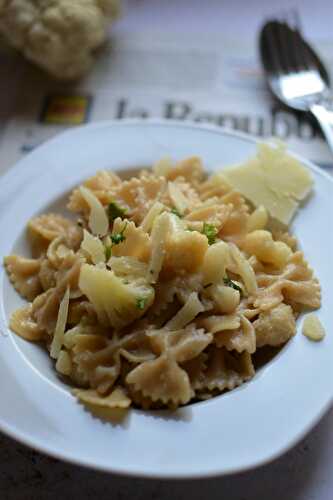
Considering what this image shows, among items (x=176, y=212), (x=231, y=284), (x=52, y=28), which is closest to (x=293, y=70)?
(x=52, y=28)

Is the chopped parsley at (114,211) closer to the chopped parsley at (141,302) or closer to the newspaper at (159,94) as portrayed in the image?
the chopped parsley at (141,302)

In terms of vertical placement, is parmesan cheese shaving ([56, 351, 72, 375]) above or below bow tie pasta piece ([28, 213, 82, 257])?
below

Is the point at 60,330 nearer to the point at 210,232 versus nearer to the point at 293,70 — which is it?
the point at 210,232

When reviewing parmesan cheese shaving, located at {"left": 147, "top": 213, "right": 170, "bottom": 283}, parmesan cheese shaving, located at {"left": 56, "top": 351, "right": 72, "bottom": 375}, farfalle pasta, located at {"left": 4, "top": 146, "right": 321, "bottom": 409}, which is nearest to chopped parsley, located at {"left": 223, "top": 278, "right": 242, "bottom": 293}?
farfalle pasta, located at {"left": 4, "top": 146, "right": 321, "bottom": 409}

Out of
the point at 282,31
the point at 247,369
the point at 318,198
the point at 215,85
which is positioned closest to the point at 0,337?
the point at 247,369

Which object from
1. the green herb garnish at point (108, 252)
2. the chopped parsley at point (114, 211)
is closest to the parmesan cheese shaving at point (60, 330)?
the green herb garnish at point (108, 252)

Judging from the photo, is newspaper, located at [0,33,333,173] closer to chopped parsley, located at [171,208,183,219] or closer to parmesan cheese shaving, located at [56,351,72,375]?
chopped parsley, located at [171,208,183,219]
